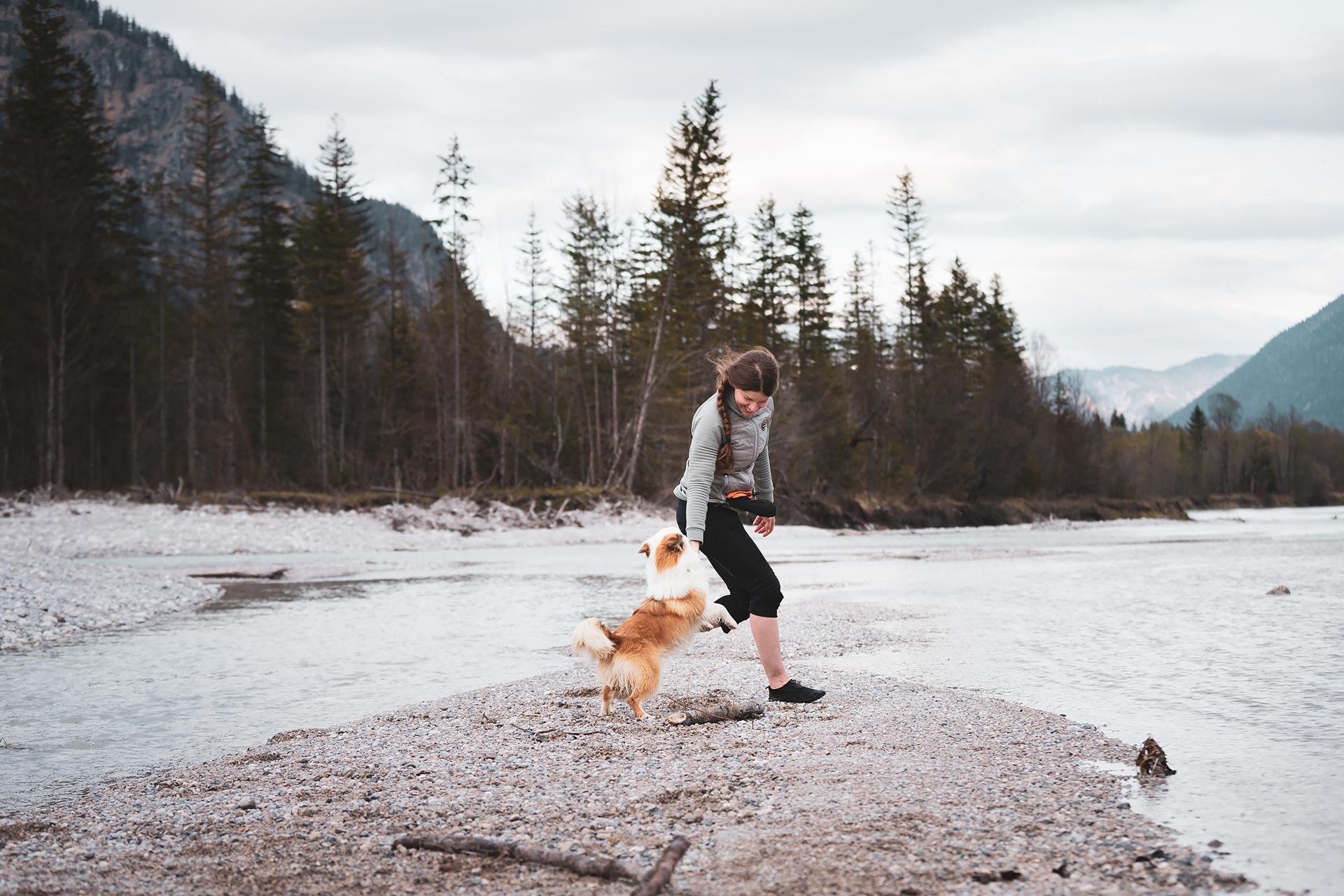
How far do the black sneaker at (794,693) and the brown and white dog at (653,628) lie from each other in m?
0.70

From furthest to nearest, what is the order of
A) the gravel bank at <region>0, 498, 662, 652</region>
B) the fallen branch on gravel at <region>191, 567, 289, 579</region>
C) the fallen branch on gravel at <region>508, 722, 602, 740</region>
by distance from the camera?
1. the fallen branch on gravel at <region>191, 567, 289, 579</region>
2. the gravel bank at <region>0, 498, 662, 652</region>
3. the fallen branch on gravel at <region>508, 722, 602, 740</region>

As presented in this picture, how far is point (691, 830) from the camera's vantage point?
11.8 ft

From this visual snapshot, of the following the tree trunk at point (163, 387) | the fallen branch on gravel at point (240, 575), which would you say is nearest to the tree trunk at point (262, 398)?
the tree trunk at point (163, 387)

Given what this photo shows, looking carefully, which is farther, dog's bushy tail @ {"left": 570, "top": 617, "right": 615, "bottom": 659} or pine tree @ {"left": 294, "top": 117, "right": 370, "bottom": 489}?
pine tree @ {"left": 294, "top": 117, "right": 370, "bottom": 489}

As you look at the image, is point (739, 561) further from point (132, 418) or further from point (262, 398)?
point (132, 418)

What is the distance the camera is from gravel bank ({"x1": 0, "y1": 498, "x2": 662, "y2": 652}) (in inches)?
435

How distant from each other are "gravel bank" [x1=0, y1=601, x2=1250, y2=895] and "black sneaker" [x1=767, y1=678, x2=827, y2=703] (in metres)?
0.05

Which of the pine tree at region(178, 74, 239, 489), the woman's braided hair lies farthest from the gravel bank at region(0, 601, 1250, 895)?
the pine tree at region(178, 74, 239, 489)

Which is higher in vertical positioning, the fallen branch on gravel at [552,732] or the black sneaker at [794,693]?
the black sneaker at [794,693]

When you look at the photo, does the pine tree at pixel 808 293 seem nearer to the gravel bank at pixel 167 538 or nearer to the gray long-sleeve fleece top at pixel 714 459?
the gravel bank at pixel 167 538

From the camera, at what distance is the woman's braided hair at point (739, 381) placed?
5.50m

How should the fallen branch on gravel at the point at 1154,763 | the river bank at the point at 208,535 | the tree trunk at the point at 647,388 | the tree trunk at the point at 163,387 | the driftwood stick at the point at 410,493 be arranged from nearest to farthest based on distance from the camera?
the fallen branch on gravel at the point at 1154,763, the river bank at the point at 208,535, the driftwood stick at the point at 410,493, the tree trunk at the point at 647,388, the tree trunk at the point at 163,387

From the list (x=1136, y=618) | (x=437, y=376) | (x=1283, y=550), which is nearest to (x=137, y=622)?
(x=1136, y=618)

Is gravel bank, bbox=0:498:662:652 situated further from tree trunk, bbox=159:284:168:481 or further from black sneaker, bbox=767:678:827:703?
tree trunk, bbox=159:284:168:481
